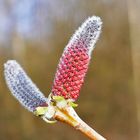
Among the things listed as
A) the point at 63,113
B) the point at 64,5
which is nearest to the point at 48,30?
the point at 64,5

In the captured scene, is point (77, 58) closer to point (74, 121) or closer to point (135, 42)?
point (74, 121)

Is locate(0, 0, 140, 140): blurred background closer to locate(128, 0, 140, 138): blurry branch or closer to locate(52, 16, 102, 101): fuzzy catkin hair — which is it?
locate(128, 0, 140, 138): blurry branch

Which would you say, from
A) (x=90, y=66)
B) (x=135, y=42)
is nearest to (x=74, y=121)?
(x=135, y=42)

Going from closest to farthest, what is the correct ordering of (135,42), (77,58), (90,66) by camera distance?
(77,58), (135,42), (90,66)

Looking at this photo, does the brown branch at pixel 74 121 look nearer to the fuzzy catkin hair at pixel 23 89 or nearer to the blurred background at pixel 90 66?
the fuzzy catkin hair at pixel 23 89

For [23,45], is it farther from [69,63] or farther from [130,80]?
[69,63]

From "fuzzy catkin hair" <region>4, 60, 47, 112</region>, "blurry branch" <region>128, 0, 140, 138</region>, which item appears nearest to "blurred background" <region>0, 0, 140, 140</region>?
"blurry branch" <region>128, 0, 140, 138</region>

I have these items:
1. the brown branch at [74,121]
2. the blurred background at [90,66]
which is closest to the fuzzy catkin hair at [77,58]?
the brown branch at [74,121]
